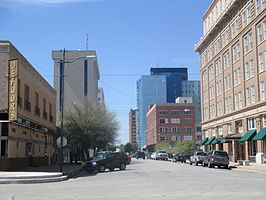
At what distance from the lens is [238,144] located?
56.2m

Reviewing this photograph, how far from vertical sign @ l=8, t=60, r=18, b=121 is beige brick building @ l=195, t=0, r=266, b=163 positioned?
27050 millimetres

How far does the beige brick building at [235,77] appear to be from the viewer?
4662 cm

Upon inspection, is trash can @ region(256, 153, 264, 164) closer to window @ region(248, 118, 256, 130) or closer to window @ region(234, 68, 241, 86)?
window @ region(248, 118, 256, 130)

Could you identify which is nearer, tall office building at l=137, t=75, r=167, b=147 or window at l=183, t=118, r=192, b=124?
window at l=183, t=118, r=192, b=124

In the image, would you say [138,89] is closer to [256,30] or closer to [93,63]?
[93,63]

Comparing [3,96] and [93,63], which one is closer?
[3,96]

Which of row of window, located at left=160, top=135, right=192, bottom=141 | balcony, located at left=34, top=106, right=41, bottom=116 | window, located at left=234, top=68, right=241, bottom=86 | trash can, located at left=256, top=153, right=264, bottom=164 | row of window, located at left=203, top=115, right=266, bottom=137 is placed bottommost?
trash can, located at left=256, top=153, right=264, bottom=164

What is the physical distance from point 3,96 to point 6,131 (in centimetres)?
251

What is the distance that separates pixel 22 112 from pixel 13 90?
4.16 m

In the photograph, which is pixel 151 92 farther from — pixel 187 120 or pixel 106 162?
pixel 106 162

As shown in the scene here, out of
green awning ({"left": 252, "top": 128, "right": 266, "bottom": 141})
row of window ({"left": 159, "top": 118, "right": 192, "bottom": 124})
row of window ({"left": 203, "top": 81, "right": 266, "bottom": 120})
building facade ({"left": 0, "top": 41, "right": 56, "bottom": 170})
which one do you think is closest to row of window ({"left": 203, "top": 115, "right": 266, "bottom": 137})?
green awning ({"left": 252, "top": 128, "right": 266, "bottom": 141})

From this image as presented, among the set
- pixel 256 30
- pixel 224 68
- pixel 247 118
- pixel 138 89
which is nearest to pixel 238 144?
pixel 247 118

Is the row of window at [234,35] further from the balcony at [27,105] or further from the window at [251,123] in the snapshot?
the balcony at [27,105]

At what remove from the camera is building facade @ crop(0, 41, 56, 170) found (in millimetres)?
27719
